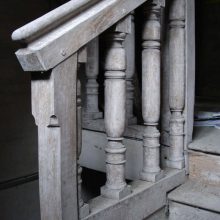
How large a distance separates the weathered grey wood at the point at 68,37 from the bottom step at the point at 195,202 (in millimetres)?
779

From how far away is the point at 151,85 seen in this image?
141cm

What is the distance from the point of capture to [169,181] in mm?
1508

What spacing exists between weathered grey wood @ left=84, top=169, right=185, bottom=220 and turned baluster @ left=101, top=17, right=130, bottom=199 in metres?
0.04

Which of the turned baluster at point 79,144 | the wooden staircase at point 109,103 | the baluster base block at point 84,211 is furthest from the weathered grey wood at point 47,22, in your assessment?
the baluster base block at point 84,211

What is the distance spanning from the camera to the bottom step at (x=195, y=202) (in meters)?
1.39

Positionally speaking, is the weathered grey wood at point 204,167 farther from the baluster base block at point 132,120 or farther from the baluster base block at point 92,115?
the baluster base block at point 92,115

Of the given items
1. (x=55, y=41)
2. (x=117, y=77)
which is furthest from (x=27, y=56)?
(x=117, y=77)

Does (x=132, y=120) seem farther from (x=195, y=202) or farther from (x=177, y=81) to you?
(x=195, y=202)

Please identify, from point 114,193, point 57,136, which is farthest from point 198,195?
point 57,136

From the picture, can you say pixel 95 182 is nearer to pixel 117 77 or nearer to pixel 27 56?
pixel 117 77

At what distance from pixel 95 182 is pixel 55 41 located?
181cm

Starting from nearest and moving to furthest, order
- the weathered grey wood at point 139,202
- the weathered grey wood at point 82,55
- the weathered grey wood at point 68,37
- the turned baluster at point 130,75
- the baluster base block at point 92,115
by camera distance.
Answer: the weathered grey wood at point 68,37, the weathered grey wood at point 82,55, the weathered grey wood at point 139,202, the turned baluster at point 130,75, the baluster base block at point 92,115

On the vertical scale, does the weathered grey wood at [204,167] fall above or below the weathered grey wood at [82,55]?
below

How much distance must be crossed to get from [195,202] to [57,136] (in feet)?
2.35
